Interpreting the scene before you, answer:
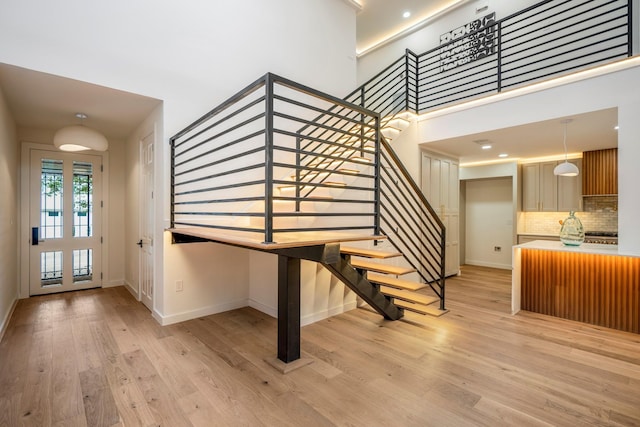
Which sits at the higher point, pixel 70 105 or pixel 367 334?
pixel 70 105

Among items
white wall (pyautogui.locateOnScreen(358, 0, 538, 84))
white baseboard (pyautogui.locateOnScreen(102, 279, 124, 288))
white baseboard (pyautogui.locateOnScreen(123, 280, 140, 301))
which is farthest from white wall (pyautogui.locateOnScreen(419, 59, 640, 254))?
white baseboard (pyautogui.locateOnScreen(102, 279, 124, 288))

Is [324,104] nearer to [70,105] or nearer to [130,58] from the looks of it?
[130,58]

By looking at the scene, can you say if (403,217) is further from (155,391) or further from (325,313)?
(155,391)

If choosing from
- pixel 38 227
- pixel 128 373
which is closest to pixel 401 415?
pixel 128 373

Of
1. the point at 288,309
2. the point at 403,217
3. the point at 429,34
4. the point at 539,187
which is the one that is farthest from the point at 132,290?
the point at 539,187

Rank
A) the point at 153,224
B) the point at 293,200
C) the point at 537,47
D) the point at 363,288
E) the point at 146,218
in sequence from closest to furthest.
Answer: the point at 293,200, the point at 363,288, the point at 153,224, the point at 146,218, the point at 537,47

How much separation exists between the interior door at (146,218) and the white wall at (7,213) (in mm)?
1363

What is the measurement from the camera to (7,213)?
3.53 meters

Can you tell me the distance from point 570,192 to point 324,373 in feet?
20.6

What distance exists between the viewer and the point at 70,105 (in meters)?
3.63

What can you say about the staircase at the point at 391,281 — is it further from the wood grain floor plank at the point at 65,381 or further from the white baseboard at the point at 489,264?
the white baseboard at the point at 489,264

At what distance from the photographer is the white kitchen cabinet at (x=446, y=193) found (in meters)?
5.58

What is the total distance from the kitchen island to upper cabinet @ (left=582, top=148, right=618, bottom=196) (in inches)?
89.0

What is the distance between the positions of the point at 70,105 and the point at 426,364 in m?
4.79
